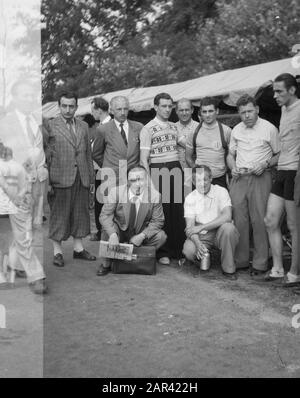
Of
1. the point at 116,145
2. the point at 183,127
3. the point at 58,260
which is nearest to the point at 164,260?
the point at 58,260

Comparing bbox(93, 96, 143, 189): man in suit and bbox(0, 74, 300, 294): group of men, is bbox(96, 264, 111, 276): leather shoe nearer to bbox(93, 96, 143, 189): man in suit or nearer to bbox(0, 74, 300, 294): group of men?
bbox(0, 74, 300, 294): group of men

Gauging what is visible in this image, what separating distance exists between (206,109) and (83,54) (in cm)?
2202

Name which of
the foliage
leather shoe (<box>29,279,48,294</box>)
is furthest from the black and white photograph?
the foliage

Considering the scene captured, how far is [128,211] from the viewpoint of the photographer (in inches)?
221

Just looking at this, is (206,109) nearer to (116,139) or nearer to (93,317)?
(116,139)

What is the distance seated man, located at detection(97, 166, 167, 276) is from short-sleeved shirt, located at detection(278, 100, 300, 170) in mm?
1438

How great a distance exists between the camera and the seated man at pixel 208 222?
5.42 meters

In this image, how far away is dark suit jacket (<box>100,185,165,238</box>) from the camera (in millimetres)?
5582

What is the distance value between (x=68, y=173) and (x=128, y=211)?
80 centimetres

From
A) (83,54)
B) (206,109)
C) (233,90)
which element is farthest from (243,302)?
(83,54)

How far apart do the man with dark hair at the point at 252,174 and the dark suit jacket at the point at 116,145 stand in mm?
1106

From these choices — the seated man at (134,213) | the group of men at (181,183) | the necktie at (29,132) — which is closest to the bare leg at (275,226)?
the group of men at (181,183)

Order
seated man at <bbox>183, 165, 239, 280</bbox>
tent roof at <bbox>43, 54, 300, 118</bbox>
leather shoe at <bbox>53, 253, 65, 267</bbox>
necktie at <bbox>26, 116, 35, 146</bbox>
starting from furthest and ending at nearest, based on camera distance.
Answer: tent roof at <bbox>43, 54, 300, 118</bbox>
leather shoe at <bbox>53, 253, 65, 267</bbox>
seated man at <bbox>183, 165, 239, 280</bbox>
necktie at <bbox>26, 116, 35, 146</bbox>
